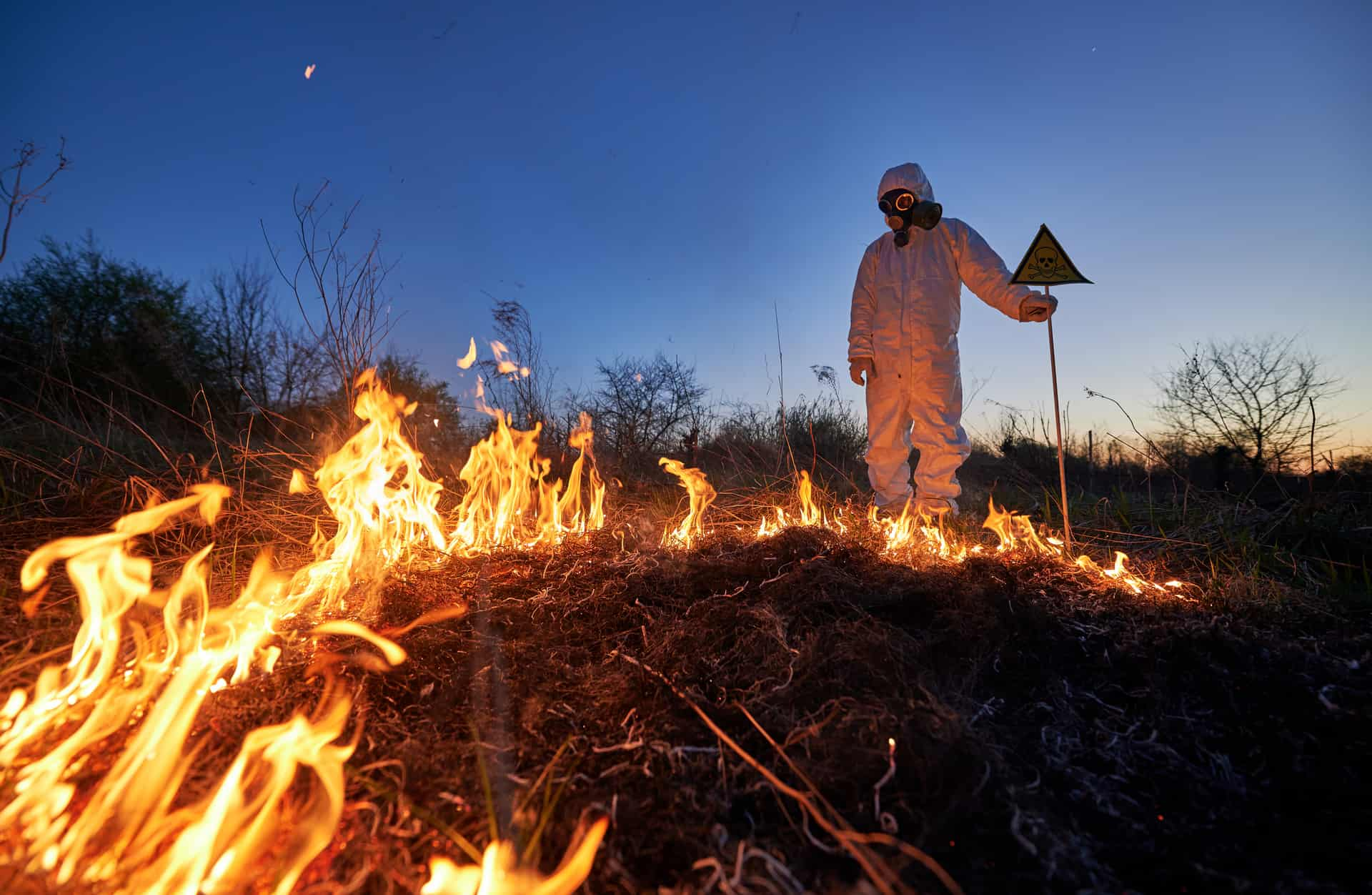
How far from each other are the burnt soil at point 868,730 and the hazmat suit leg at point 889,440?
7.84 feet

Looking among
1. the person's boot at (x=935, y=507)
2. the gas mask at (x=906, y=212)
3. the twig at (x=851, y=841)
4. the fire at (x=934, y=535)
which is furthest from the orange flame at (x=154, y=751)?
the gas mask at (x=906, y=212)

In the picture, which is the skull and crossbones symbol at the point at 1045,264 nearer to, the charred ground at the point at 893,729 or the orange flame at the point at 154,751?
the charred ground at the point at 893,729

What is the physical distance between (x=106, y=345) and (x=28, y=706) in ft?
44.8

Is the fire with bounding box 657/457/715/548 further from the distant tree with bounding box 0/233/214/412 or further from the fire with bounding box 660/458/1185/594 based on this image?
the distant tree with bounding box 0/233/214/412

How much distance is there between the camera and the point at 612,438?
30.4 feet

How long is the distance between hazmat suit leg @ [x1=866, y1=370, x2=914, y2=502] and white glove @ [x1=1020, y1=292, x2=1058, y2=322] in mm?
1106

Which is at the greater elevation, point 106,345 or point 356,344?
point 106,345

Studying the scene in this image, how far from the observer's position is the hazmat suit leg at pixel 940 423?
16.8ft

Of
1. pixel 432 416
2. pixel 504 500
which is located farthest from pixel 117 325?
pixel 504 500

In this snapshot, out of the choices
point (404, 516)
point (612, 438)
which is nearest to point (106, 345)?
point (612, 438)

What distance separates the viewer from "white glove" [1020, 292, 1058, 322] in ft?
14.2

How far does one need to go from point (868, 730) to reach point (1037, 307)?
398 cm

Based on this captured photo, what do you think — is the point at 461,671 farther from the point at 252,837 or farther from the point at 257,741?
the point at 252,837

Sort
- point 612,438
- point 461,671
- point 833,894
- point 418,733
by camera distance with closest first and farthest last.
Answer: point 833,894 < point 418,733 < point 461,671 < point 612,438
